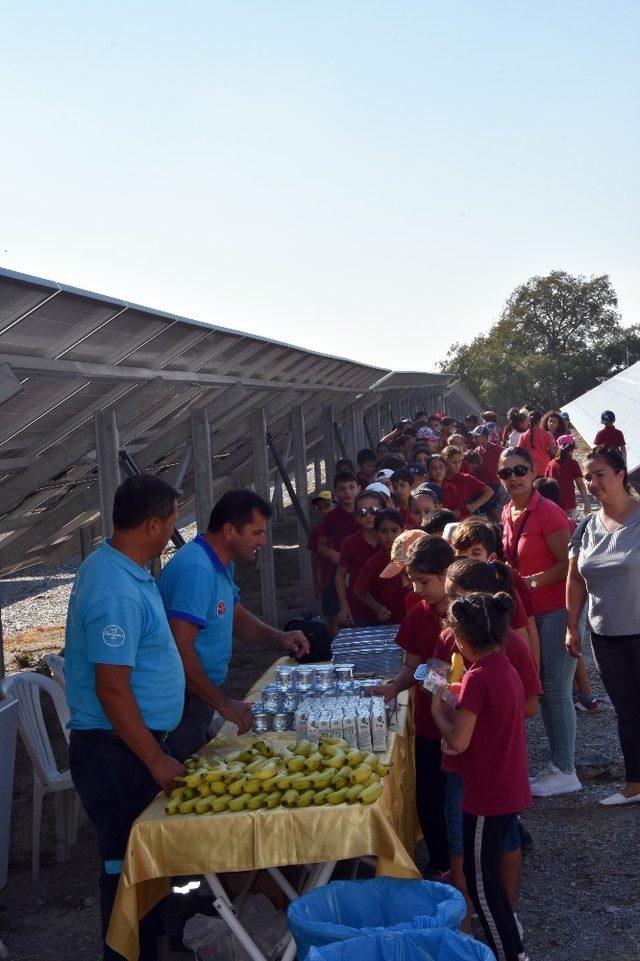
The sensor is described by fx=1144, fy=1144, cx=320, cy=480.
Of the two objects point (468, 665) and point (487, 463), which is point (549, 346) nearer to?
point (487, 463)

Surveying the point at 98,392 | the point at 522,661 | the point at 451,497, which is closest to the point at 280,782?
the point at 522,661

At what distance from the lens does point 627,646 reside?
19.5ft

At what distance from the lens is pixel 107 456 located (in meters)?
7.38

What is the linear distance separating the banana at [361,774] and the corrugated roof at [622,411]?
7.42 meters

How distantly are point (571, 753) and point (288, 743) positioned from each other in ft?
7.53

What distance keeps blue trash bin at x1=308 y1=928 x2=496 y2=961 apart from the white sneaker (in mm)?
3069

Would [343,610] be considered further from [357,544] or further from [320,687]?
[320,687]

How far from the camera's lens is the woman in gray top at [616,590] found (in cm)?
587

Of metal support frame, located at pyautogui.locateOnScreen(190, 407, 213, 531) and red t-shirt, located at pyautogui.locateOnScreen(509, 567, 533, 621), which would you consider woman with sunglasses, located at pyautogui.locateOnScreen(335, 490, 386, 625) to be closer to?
metal support frame, located at pyautogui.locateOnScreen(190, 407, 213, 531)

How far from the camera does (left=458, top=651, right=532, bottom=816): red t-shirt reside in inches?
165

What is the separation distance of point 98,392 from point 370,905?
444 cm

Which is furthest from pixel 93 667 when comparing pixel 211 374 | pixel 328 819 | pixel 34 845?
pixel 211 374

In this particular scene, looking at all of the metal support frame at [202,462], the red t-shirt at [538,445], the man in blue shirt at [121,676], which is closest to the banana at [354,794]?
the man in blue shirt at [121,676]

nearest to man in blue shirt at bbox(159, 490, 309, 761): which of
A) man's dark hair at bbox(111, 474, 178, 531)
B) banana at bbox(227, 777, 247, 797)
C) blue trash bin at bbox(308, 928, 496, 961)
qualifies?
man's dark hair at bbox(111, 474, 178, 531)
